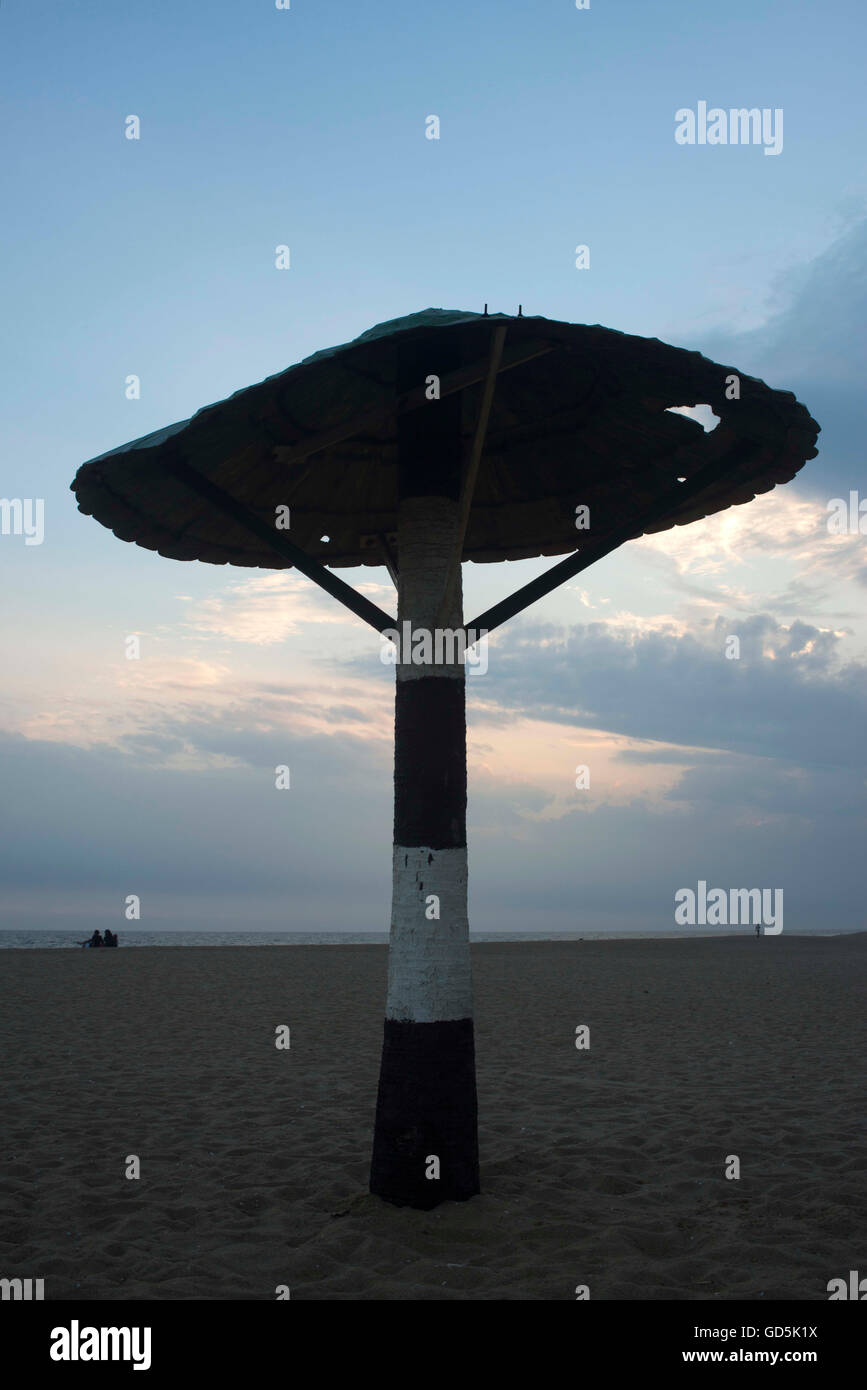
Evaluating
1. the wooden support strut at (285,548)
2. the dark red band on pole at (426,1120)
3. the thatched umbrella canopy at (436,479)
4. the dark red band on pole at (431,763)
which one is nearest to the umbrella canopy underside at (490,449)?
the thatched umbrella canopy at (436,479)

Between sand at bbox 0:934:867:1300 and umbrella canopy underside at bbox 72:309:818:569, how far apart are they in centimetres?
473

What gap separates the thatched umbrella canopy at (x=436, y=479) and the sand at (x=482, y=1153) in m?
0.80

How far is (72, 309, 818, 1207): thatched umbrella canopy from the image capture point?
20.3 feet

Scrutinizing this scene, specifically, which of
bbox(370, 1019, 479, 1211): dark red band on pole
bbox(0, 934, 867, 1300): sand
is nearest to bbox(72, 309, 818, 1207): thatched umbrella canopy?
bbox(370, 1019, 479, 1211): dark red band on pole

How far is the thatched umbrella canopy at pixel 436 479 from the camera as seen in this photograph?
6.18 metres

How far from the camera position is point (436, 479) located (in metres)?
6.91

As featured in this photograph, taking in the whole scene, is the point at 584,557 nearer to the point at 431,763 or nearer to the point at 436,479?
the point at 436,479

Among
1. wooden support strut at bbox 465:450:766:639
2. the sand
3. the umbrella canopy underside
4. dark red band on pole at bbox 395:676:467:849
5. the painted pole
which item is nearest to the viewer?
the sand

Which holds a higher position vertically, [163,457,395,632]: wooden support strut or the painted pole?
[163,457,395,632]: wooden support strut

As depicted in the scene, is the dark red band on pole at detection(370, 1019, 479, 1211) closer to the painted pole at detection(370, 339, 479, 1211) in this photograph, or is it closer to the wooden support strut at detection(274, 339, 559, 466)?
the painted pole at detection(370, 339, 479, 1211)
